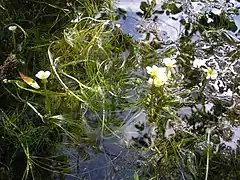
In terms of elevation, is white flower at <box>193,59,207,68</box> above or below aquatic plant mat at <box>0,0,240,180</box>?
→ above

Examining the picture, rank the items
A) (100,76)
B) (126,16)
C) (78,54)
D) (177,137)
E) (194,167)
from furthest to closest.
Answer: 1. (126,16)
2. (78,54)
3. (100,76)
4. (177,137)
5. (194,167)

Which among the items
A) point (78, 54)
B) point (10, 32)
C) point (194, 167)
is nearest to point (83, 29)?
point (78, 54)

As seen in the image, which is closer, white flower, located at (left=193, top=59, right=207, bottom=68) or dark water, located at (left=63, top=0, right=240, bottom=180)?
dark water, located at (left=63, top=0, right=240, bottom=180)

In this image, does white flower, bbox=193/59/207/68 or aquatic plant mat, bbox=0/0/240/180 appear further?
white flower, bbox=193/59/207/68

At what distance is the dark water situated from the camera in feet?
4.58

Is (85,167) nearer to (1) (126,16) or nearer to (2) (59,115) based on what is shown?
(2) (59,115)

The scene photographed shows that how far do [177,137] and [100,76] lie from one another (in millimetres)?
353

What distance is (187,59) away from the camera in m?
1.74

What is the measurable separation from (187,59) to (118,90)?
0.34 meters

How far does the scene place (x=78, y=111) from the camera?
4.91 feet

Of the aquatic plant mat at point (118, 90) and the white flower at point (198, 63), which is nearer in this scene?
the aquatic plant mat at point (118, 90)

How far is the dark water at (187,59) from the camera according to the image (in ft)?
4.58

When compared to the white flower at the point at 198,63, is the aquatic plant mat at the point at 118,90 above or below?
below

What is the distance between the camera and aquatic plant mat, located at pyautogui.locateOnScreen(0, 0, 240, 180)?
1384mm
